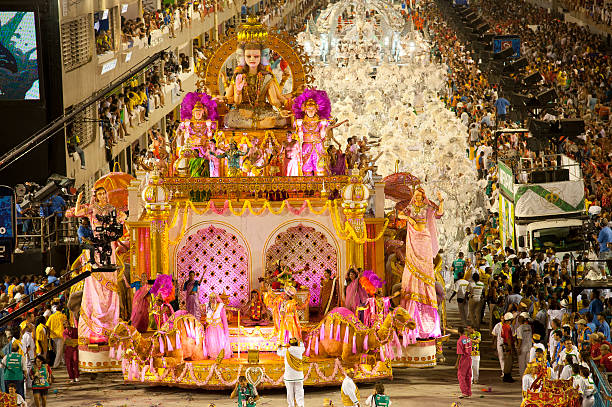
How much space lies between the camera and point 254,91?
91.7ft

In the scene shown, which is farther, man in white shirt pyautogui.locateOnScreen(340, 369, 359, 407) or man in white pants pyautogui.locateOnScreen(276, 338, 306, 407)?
man in white pants pyautogui.locateOnScreen(276, 338, 306, 407)

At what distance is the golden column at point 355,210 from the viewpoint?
86.3 ft

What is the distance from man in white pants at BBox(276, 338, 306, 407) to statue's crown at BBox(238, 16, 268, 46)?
672 cm

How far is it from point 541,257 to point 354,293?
5786 mm

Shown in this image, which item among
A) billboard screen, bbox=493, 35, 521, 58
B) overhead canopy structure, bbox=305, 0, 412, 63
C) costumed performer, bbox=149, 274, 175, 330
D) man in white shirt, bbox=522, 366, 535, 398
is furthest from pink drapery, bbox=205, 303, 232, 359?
billboard screen, bbox=493, 35, 521, 58

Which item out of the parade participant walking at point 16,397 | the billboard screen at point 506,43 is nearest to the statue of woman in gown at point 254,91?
the parade participant walking at point 16,397

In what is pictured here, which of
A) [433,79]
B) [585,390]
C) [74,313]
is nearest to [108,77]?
[433,79]

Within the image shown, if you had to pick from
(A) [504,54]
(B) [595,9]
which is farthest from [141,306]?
(B) [595,9]

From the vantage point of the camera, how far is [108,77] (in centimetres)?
4406

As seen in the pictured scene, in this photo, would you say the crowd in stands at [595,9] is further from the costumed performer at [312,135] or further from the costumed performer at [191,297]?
the costumed performer at [191,297]

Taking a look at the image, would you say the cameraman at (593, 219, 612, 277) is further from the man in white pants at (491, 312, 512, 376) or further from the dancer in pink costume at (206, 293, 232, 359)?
the dancer in pink costume at (206, 293, 232, 359)

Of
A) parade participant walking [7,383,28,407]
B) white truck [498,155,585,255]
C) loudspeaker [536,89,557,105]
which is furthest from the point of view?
loudspeaker [536,89,557,105]

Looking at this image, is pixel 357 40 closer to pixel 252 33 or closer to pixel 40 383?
pixel 252 33

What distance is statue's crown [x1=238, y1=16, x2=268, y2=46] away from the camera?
2783 cm
